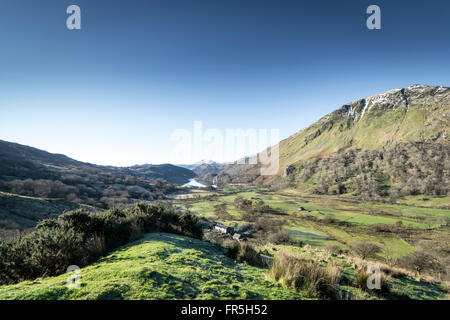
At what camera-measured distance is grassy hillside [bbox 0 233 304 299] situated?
3.96 m

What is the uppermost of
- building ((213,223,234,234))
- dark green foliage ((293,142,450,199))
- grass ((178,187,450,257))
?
dark green foliage ((293,142,450,199))

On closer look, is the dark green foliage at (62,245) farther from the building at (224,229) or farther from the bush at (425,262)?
the bush at (425,262)

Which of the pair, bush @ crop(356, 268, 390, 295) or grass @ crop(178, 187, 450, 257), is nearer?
bush @ crop(356, 268, 390, 295)

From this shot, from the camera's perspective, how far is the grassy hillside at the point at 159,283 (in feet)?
13.0

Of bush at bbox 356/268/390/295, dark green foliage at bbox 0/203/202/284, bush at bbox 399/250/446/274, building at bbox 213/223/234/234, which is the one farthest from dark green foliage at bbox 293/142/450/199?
dark green foliage at bbox 0/203/202/284

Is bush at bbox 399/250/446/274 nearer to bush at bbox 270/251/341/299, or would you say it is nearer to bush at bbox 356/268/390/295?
bush at bbox 356/268/390/295

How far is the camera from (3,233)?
53.3 feet

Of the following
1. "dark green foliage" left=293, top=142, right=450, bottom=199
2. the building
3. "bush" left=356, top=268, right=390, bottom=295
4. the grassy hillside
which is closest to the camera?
the grassy hillside

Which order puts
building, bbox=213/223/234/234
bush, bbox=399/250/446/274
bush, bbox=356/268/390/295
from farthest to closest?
building, bbox=213/223/234/234 < bush, bbox=399/250/446/274 < bush, bbox=356/268/390/295

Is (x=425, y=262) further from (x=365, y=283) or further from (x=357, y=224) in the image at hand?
(x=365, y=283)
